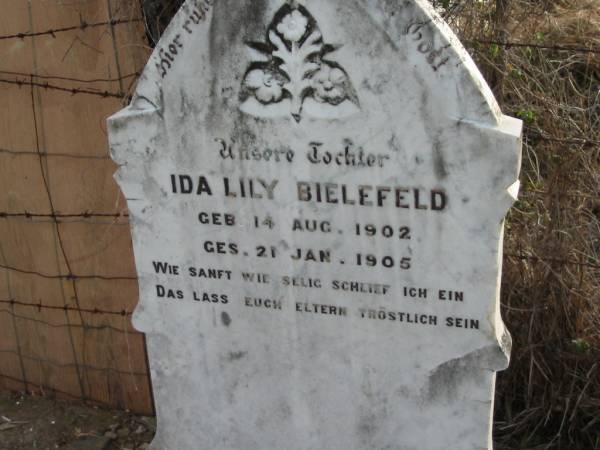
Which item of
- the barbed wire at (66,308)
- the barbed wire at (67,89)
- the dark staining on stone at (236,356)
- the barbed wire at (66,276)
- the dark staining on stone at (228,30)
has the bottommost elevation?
the barbed wire at (66,308)

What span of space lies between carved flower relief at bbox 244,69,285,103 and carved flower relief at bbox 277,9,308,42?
4.7 inches

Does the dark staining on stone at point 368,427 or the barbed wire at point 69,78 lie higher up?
the barbed wire at point 69,78

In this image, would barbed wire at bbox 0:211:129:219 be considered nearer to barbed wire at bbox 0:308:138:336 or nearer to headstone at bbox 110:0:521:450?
barbed wire at bbox 0:308:138:336

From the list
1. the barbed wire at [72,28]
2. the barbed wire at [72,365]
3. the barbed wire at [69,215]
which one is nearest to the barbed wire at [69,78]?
the barbed wire at [72,28]

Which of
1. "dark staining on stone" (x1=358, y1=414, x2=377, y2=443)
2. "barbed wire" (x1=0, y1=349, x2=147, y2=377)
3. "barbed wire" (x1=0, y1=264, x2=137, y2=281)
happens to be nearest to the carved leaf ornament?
"dark staining on stone" (x1=358, y1=414, x2=377, y2=443)

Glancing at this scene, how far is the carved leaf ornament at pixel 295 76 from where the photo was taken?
7.20ft

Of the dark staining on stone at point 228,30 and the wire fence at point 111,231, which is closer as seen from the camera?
the dark staining on stone at point 228,30

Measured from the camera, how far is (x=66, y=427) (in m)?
3.70

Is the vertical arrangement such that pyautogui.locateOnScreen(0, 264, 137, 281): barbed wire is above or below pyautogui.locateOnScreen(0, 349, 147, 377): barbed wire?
above

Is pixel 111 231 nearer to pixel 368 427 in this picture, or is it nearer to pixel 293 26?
pixel 368 427

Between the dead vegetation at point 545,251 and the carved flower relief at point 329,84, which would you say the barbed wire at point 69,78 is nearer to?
the carved flower relief at point 329,84

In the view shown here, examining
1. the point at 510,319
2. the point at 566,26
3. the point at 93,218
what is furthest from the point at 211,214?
the point at 566,26

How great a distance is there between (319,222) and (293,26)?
1.86 feet

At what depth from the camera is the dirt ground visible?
3583 millimetres
